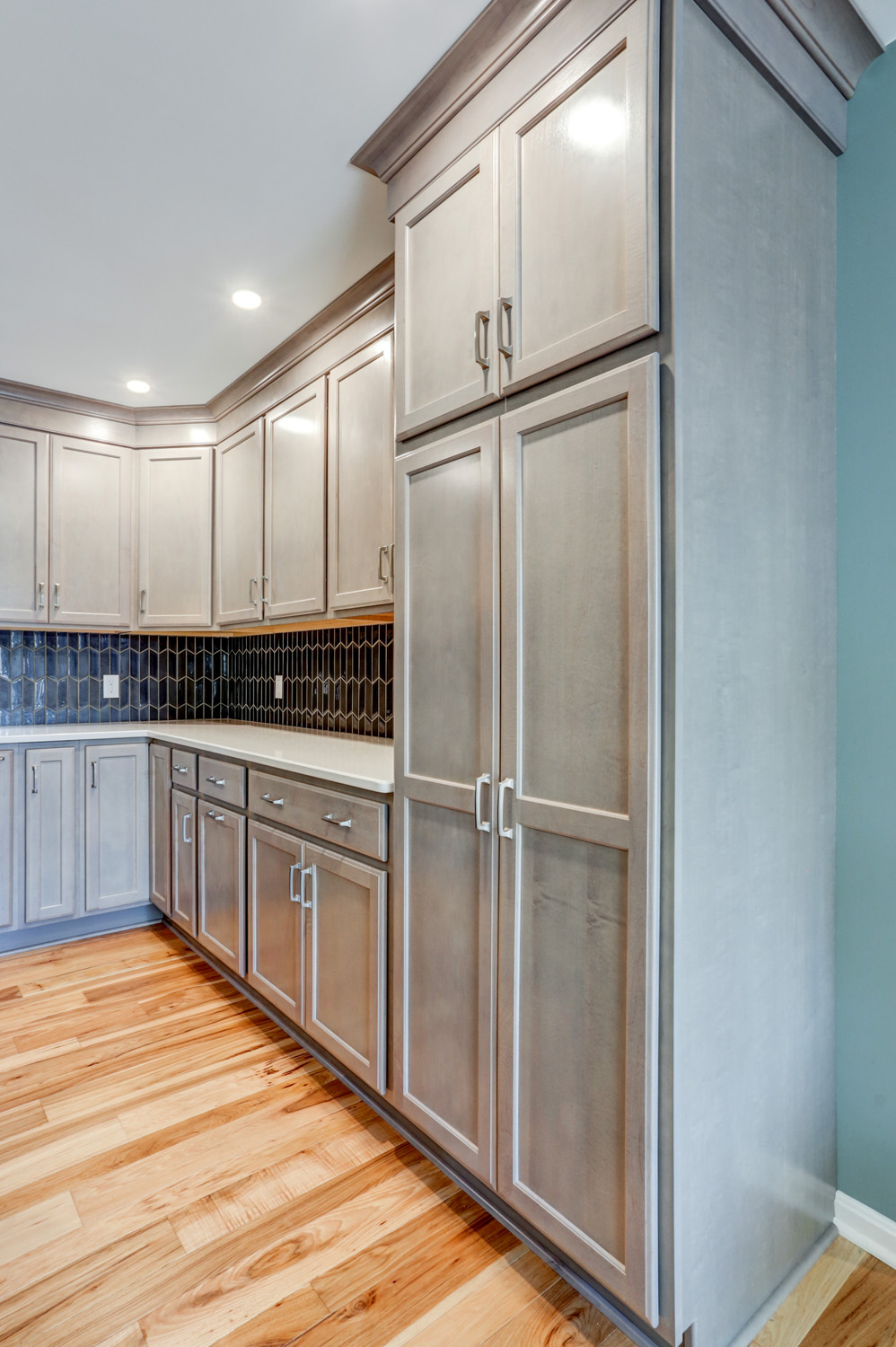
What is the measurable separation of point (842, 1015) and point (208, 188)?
2540 mm

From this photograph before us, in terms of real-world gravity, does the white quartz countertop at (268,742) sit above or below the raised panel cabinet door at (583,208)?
below

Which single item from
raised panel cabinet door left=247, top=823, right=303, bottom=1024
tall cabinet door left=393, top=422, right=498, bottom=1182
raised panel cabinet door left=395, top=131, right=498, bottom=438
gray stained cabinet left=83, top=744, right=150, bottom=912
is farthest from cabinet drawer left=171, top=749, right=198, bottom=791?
raised panel cabinet door left=395, top=131, right=498, bottom=438

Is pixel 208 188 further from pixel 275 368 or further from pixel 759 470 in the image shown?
pixel 759 470

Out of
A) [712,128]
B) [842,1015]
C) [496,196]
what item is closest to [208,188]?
[496,196]

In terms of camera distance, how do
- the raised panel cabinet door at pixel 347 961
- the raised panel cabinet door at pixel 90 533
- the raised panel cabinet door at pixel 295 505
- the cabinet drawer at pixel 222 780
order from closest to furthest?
the raised panel cabinet door at pixel 347 961 → the cabinet drawer at pixel 222 780 → the raised panel cabinet door at pixel 295 505 → the raised panel cabinet door at pixel 90 533

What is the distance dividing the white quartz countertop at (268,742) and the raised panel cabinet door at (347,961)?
0.24 m

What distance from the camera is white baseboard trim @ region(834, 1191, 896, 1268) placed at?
4.83 ft

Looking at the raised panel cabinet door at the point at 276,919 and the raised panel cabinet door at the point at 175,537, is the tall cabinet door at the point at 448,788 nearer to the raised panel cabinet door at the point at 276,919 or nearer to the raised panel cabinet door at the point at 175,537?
the raised panel cabinet door at the point at 276,919

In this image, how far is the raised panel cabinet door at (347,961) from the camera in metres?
1.83

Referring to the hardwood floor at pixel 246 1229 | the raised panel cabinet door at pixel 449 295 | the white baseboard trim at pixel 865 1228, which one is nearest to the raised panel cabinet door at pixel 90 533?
the hardwood floor at pixel 246 1229

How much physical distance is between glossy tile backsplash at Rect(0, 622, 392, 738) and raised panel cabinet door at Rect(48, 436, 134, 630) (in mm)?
225

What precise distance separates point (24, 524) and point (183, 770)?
4.61ft

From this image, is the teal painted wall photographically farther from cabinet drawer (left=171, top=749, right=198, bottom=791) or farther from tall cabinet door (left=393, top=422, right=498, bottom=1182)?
cabinet drawer (left=171, top=749, right=198, bottom=791)

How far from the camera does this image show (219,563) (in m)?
3.46
